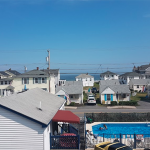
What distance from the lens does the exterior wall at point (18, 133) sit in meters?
13.2

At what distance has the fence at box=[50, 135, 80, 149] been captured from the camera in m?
15.2

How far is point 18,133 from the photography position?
13.3 metres

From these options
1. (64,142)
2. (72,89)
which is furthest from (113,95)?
(64,142)

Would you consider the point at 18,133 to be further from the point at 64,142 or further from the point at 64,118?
the point at 64,118

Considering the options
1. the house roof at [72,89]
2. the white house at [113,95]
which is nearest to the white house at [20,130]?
the house roof at [72,89]

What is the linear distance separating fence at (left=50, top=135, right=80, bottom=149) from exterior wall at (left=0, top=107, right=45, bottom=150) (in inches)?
82.1

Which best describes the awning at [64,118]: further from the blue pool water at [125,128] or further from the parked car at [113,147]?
the blue pool water at [125,128]

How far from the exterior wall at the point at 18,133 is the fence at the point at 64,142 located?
208 centimetres

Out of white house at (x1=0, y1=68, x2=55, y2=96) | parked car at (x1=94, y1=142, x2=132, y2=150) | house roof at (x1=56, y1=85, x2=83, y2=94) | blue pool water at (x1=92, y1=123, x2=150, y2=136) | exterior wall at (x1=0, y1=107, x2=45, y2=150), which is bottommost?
blue pool water at (x1=92, y1=123, x2=150, y2=136)

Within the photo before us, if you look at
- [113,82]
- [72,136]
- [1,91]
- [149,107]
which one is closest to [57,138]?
[72,136]

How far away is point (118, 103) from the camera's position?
4184 centimetres

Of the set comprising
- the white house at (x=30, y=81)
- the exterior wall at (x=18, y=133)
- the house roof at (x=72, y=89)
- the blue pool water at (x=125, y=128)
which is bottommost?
the blue pool water at (x=125, y=128)

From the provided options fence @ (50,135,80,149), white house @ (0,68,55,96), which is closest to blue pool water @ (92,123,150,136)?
fence @ (50,135,80,149)

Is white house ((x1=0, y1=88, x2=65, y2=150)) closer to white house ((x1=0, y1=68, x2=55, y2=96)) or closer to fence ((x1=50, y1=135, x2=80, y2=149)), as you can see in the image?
fence ((x1=50, y1=135, x2=80, y2=149))
